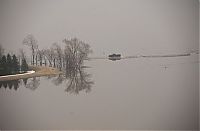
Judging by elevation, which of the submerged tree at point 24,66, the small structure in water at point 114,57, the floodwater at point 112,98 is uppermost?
the small structure in water at point 114,57

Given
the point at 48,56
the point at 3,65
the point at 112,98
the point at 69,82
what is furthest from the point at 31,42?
the point at 112,98

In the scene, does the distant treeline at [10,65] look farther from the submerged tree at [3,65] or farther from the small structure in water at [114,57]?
the small structure in water at [114,57]

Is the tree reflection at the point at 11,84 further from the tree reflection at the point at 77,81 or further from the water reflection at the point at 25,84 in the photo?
the tree reflection at the point at 77,81

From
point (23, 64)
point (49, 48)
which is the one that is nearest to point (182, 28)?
point (49, 48)

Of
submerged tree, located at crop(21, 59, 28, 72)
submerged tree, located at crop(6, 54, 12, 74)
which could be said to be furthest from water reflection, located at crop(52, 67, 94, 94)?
submerged tree, located at crop(6, 54, 12, 74)

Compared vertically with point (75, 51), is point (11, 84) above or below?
below

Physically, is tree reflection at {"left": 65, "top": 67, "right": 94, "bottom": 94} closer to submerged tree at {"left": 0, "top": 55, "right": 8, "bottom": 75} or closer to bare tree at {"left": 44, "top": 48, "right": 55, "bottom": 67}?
bare tree at {"left": 44, "top": 48, "right": 55, "bottom": 67}

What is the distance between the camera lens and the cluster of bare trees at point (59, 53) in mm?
2227

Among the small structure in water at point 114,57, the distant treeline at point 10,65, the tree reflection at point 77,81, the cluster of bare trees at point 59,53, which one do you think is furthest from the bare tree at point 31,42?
the small structure in water at point 114,57

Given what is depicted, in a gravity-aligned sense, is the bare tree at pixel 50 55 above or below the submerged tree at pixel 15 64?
above

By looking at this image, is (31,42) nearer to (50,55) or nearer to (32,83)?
(50,55)

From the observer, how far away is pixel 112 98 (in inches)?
88.6

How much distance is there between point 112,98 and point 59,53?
0.59m

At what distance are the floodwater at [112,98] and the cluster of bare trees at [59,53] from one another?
102 mm
